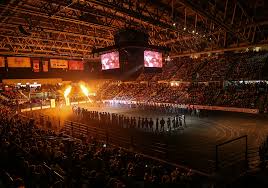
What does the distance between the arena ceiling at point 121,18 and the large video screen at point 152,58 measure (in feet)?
6.27

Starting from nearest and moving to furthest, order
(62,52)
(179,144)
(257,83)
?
(179,144), (257,83), (62,52)

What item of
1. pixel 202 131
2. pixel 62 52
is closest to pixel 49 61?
pixel 62 52

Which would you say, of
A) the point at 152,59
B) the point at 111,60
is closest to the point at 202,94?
the point at 152,59

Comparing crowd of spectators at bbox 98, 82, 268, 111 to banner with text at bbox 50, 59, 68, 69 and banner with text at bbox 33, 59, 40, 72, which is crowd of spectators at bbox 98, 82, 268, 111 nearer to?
banner with text at bbox 50, 59, 68, 69

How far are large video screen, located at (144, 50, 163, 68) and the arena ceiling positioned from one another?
1.91 metres

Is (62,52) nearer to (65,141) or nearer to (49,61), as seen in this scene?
(49,61)

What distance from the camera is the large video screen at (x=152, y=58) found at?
51.0 ft

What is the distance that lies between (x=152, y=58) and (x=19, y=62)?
14488 millimetres

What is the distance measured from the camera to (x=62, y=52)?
27438mm

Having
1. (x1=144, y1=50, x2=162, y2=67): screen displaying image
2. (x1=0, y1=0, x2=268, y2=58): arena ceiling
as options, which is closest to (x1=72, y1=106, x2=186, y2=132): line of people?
(x1=144, y1=50, x2=162, y2=67): screen displaying image

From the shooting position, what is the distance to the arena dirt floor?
34.7 ft

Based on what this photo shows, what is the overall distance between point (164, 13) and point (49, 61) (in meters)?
15.1

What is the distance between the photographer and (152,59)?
16312 mm

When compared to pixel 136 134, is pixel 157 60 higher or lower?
higher
